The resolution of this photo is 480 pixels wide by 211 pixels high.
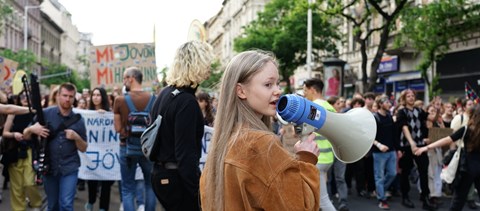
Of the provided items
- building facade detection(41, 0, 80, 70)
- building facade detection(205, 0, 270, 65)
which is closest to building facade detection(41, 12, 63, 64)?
building facade detection(41, 0, 80, 70)

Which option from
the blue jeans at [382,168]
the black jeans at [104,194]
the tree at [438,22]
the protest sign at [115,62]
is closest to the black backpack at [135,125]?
the black jeans at [104,194]

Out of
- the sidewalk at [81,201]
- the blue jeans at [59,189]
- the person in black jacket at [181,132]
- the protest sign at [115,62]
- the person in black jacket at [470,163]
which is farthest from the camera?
the protest sign at [115,62]

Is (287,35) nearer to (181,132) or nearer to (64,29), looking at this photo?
(181,132)

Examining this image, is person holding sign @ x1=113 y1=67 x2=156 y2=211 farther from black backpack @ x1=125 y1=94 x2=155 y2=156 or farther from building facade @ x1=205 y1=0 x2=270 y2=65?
building facade @ x1=205 y1=0 x2=270 y2=65

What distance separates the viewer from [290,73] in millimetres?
44438

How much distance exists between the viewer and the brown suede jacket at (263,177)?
7.98 ft

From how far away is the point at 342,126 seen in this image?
10.2ft

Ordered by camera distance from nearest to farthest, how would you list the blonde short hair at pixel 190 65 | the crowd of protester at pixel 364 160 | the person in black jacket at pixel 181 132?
1. the person in black jacket at pixel 181 132
2. the blonde short hair at pixel 190 65
3. the crowd of protester at pixel 364 160

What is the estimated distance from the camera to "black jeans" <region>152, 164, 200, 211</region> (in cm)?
440

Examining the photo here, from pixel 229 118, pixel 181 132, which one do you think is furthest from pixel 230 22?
pixel 229 118

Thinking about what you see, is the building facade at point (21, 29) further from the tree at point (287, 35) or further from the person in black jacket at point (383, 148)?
the person in black jacket at point (383, 148)

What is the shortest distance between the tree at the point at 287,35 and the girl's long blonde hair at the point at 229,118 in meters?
35.5

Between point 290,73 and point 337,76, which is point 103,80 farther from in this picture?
point 290,73

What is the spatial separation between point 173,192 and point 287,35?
36.8 m
